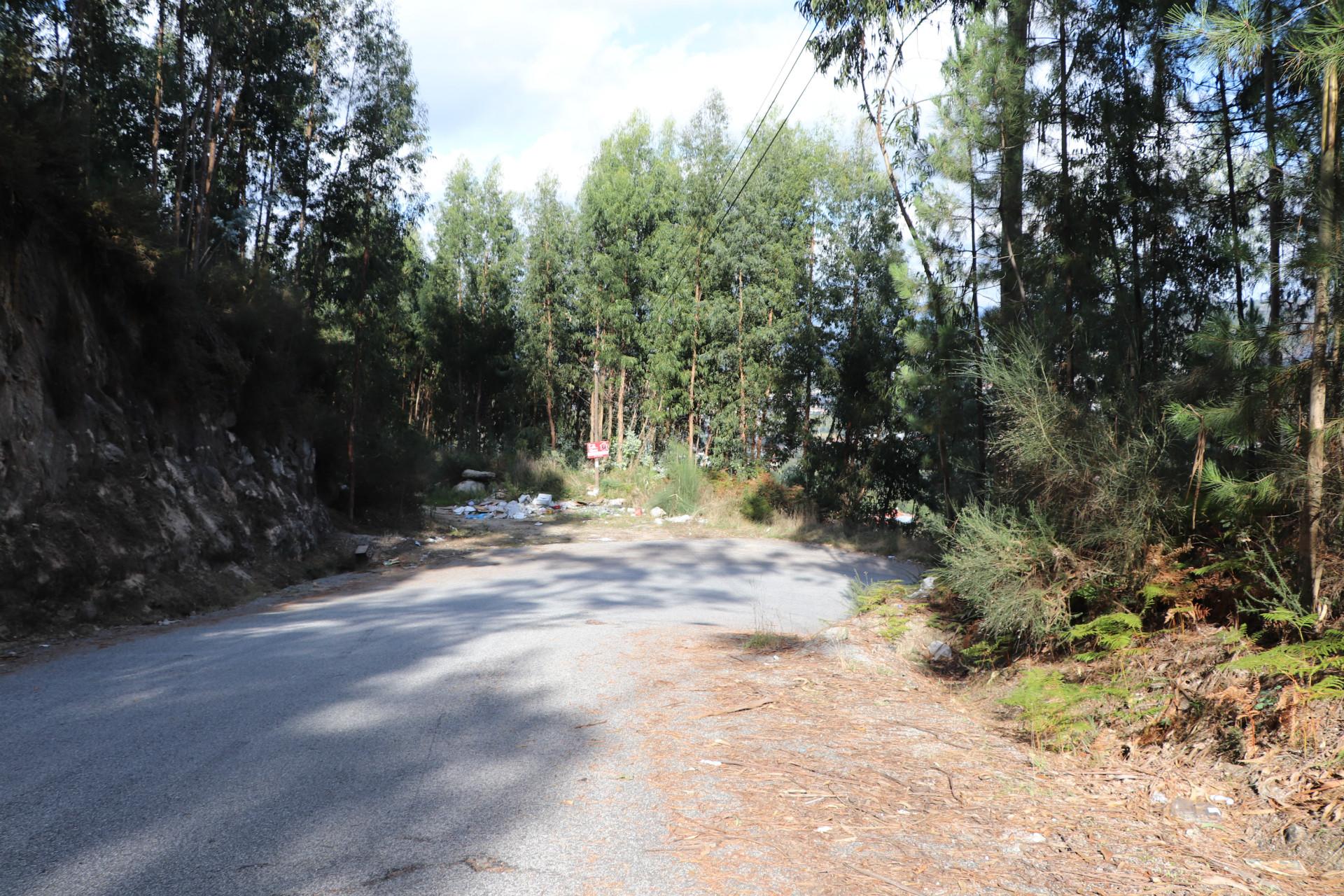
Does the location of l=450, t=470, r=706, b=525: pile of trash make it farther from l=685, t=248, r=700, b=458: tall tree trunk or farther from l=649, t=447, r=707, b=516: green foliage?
l=685, t=248, r=700, b=458: tall tree trunk

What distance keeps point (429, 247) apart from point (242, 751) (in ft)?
134

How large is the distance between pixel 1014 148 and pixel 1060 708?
560 cm

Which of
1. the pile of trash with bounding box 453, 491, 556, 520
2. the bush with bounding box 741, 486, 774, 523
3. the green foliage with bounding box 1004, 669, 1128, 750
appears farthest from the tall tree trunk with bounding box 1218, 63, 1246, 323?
the pile of trash with bounding box 453, 491, 556, 520

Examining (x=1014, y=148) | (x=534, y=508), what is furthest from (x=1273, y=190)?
(x=534, y=508)

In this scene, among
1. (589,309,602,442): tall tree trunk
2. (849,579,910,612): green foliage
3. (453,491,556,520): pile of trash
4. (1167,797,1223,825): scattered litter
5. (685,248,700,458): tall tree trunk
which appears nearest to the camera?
(1167,797,1223,825): scattered litter

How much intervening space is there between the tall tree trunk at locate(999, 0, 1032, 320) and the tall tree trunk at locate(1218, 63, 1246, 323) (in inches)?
67.7

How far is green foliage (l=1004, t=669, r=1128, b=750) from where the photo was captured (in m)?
4.66

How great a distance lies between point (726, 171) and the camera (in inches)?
1161

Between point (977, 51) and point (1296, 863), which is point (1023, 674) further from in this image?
point (977, 51)

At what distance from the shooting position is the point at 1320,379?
4.60 meters

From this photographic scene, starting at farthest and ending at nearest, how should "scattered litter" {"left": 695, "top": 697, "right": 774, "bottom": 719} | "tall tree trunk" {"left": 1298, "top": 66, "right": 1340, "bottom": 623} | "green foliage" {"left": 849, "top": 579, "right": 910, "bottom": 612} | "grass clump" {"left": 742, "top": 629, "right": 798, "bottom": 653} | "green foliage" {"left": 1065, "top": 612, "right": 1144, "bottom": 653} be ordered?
"green foliage" {"left": 849, "top": 579, "right": 910, "bottom": 612} < "grass clump" {"left": 742, "top": 629, "right": 798, "bottom": 653} < "green foliage" {"left": 1065, "top": 612, "right": 1144, "bottom": 653} < "scattered litter" {"left": 695, "top": 697, "right": 774, "bottom": 719} < "tall tree trunk" {"left": 1298, "top": 66, "right": 1340, "bottom": 623}

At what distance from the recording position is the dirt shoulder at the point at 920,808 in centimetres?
314

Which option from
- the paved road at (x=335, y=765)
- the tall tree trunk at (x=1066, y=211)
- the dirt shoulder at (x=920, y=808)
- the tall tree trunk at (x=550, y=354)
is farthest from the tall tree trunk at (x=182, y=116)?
the tall tree trunk at (x=550, y=354)

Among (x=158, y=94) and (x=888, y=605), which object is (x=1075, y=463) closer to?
(x=888, y=605)
